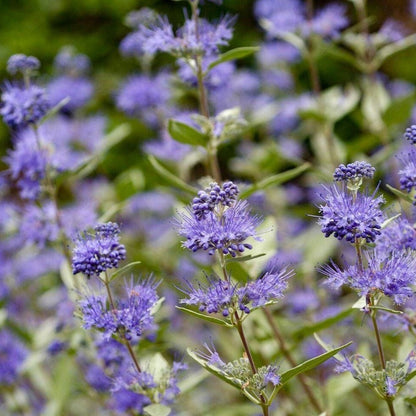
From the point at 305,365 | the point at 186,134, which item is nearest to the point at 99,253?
the point at 305,365

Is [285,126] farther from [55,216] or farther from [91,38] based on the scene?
[91,38]

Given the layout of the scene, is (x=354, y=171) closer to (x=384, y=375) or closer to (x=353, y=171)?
(x=353, y=171)

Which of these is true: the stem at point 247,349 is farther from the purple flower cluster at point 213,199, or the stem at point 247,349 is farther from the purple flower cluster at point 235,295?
the purple flower cluster at point 213,199

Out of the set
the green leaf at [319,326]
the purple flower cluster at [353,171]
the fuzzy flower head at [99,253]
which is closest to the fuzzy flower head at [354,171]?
the purple flower cluster at [353,171]

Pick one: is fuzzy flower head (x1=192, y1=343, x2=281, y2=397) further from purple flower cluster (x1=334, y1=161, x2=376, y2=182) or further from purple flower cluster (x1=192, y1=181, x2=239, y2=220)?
purple flower cluster (x1=334, y1=161, x2=376, y2=182)

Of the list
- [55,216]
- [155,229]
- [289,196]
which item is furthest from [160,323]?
[289,196]
